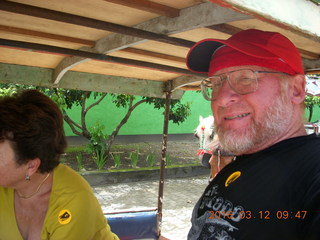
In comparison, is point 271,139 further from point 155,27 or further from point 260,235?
point 155,27

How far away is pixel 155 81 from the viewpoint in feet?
12.0

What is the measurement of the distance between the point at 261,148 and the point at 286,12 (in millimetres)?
603

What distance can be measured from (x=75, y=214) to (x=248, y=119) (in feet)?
3.72

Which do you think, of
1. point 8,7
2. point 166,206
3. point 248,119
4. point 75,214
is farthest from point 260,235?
point 166,206

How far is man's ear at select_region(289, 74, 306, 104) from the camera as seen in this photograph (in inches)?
52.9

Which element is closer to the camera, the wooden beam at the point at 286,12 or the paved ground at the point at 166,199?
the wooden beam at the point at 286,12

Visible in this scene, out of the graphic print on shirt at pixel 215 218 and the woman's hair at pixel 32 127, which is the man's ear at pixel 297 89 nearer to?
the graphic print on shirt at pixel 215 218

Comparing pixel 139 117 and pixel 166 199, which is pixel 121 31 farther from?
pixel 139 117

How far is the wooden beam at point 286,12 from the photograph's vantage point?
0.79m

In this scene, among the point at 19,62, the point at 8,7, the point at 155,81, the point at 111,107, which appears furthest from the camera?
the point at 111,107

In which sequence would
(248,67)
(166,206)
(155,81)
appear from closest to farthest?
(248,67), (155,81), (166,206)

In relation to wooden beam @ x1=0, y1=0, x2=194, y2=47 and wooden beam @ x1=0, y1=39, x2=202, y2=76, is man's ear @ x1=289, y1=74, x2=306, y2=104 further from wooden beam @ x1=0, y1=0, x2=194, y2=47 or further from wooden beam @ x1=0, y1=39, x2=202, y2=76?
wooden beam @ x1=0, y1=39, x2=202, y2=76

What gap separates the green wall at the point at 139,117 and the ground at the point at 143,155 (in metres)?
0.66

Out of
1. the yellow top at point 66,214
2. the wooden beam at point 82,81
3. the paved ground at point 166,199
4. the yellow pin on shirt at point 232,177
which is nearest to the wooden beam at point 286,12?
the yellow pin on shirt at point 232,177
